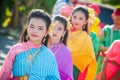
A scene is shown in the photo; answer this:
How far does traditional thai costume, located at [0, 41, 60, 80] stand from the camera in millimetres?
5281

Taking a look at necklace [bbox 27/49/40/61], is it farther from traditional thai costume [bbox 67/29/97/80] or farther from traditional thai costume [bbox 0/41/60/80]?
traditional thai costume [bbox 67/29/97/80]

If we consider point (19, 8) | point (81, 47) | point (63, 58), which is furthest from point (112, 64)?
point (19, 8)

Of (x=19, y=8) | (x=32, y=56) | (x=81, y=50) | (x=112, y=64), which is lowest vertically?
(x=19, y=8)

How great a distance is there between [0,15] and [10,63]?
14.4m

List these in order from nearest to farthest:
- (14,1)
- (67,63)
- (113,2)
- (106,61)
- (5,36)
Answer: (106,61) → (67,63) → (5,36) → (14,1) → (113,2)

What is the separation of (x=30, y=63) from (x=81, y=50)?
260cm

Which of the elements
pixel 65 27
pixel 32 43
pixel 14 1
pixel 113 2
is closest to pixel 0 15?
pixel 14 1

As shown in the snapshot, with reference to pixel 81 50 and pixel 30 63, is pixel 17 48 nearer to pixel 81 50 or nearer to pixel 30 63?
pixel 30 63

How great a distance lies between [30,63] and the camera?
5328mm

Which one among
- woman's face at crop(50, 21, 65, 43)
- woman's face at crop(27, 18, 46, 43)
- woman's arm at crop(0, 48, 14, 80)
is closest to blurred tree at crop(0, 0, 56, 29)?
woman's face at crop(50, 21, 65, 43)

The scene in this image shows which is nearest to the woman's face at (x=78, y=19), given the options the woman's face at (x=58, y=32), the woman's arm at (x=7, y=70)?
the woman's face at (x=58, y=32)

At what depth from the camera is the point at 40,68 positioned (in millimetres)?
5383

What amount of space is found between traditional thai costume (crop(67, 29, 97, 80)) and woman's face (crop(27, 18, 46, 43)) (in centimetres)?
229

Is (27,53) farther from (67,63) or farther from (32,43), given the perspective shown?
(67,63)
